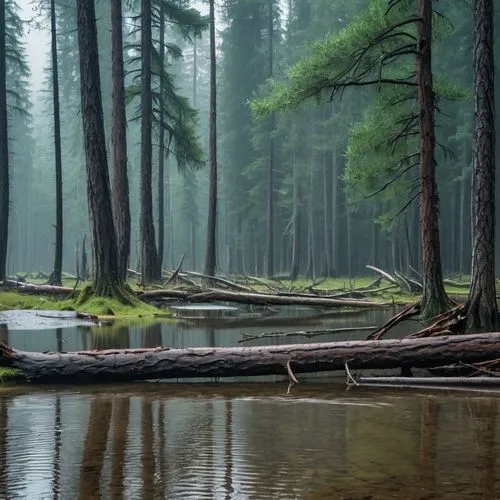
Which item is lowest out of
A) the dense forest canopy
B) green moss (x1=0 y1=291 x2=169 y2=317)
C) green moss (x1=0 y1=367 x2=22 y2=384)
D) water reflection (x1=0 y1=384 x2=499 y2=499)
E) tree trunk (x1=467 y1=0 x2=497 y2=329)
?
water reflection (x1=0 y1=384 x2=499 y2=499)

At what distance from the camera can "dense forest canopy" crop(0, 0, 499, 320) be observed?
13.9 meters

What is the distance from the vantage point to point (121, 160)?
20.5 meters

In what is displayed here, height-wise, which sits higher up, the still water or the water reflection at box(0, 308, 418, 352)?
the water reflection at box(0, 308, 418, 352)

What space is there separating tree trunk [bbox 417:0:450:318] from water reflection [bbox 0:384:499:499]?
5.25 metres

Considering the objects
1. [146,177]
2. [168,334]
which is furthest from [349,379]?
[146,177]

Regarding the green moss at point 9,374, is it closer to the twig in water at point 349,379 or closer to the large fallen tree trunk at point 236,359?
the large fallen tree trunk at point 236,359

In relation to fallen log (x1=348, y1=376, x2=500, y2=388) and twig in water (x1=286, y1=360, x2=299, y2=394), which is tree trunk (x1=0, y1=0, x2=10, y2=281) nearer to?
twig in water (x1=286, y1=360, x2=299, y2=394)

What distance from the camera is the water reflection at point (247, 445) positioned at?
141 inches

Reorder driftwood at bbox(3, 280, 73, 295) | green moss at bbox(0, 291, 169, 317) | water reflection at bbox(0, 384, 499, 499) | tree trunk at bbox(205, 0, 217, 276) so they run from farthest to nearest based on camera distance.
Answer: tree trunk at bbox(205, 0, 217, 276), driftwood at bbox(3, 280, 73, 295), green moss at bbox(0, 291, 169, 317), water reflection at bbox(0, 384, 499, 499)

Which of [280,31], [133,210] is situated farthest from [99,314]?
[133,210]

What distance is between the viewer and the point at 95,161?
1463cm

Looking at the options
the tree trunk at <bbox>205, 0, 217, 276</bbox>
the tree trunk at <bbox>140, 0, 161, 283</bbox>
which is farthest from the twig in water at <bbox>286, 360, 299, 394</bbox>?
the tree trunk at <bbox>205, 0, 217, 276</bbox>

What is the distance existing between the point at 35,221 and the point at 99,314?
63668 millimetres

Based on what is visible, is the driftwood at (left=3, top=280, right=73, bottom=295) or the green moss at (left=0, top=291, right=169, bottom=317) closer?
the green moss at (left=0, top=291, right=169, bottom=317)
